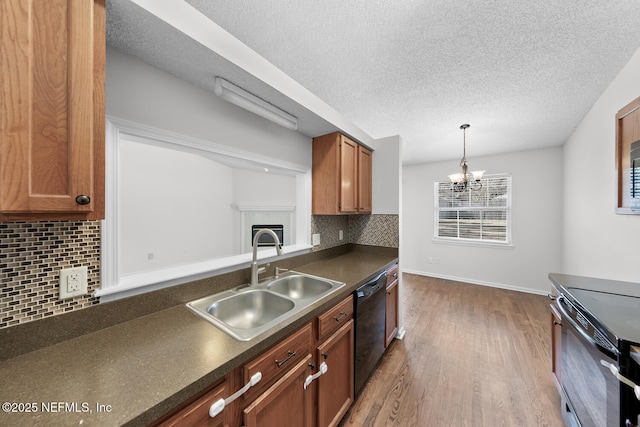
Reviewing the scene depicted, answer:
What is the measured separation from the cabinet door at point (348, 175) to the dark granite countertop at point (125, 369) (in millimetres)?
1342

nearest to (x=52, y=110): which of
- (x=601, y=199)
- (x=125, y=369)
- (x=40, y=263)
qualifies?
(x=40, y=263)

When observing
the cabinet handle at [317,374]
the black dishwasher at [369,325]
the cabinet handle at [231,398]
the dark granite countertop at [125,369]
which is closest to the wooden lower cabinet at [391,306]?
the black dishwasher at [369,325]

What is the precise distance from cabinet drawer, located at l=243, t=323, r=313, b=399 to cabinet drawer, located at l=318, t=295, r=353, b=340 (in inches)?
3.6

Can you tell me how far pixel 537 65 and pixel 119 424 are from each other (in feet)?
9.79

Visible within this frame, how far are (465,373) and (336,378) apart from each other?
1.38 meters

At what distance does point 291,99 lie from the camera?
1547mm

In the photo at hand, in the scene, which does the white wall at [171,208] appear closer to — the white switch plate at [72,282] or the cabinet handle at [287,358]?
the white switch plate at [72,282]

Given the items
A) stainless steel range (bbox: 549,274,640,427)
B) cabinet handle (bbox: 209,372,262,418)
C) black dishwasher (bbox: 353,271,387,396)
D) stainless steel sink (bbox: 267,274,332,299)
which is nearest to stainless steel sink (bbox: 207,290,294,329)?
stainless steel sink (bbox: 267,274,332,299)

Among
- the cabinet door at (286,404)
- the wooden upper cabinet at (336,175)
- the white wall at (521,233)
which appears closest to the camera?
the cabinet door at (286,404)

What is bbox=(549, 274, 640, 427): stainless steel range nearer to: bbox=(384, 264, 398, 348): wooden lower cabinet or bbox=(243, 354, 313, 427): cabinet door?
bbox=(384, 264, 398, 348): wooden lower cabinet

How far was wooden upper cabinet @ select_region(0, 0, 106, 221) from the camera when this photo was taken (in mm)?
607

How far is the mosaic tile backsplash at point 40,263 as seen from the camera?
0.82 m

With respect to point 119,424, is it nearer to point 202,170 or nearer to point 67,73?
point 67,73

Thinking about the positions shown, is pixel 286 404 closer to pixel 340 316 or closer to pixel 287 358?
pixel 287 358
